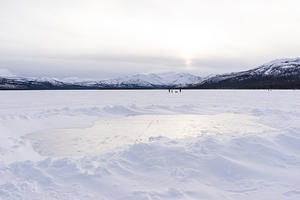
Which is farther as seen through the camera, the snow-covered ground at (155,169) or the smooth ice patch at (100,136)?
the smooth ice patch at (100,136)

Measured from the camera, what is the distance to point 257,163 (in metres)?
5.51

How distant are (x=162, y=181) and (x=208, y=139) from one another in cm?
244

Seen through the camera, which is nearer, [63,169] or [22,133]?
[63,169]

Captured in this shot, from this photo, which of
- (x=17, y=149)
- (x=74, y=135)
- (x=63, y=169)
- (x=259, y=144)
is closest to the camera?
(x=63, y=169)

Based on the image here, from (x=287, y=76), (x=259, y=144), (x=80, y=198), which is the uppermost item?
(x=287, y=76)

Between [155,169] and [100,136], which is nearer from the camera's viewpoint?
[155,169]

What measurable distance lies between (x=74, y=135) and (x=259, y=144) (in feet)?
22.4

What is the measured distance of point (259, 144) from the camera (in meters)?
6.38

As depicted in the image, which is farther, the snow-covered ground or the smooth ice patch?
the smooth ice patch

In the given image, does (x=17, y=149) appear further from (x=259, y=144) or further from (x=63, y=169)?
(x=259, y=144)

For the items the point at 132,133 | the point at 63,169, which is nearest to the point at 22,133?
the point at 132,133

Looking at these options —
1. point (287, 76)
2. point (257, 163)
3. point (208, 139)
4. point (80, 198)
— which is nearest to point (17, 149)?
point (80, 198)

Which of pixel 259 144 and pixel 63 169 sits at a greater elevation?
pixel 259 144

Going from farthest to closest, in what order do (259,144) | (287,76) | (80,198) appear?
(287,76) < (259,144) < (80,198)
